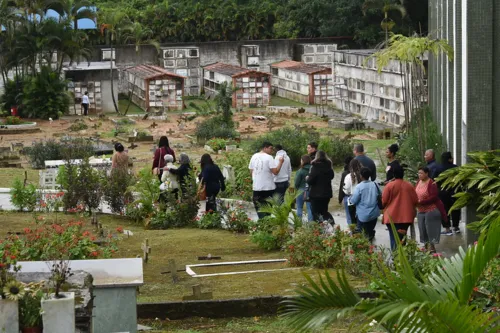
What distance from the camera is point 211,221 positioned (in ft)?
58.5

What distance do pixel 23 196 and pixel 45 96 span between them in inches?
1046

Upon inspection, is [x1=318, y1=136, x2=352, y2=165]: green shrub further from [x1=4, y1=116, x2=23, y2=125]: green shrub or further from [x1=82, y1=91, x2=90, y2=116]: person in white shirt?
[x1=82, y1=91, x2=90, y2=116]: person in white shirt

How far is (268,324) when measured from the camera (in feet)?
35.0

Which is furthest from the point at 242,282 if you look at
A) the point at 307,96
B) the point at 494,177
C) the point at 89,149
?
the point at 307,96

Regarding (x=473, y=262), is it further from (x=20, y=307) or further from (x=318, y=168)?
(x=318, y=168)

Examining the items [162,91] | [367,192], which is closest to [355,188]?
[367,192]

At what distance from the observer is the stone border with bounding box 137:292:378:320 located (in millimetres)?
11078

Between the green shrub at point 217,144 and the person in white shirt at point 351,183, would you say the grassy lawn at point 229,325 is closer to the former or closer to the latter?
the person in white shirt at point 351,183

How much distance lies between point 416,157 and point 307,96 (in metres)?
28.1

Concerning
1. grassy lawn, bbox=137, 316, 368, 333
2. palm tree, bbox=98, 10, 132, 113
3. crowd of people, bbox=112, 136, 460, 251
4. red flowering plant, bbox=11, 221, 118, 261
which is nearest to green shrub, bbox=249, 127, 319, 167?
crowd of people, bbox=112, 136, 460, 251

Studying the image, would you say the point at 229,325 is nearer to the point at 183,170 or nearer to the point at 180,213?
the point at 180,213

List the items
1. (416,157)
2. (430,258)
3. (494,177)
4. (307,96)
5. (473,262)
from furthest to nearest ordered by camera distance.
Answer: (307,96) → (416,157) → (494,177) → (430,258) → (473,262)

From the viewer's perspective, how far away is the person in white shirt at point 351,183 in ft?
50.7

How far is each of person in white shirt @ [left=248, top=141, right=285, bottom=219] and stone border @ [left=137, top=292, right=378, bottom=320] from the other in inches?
238
